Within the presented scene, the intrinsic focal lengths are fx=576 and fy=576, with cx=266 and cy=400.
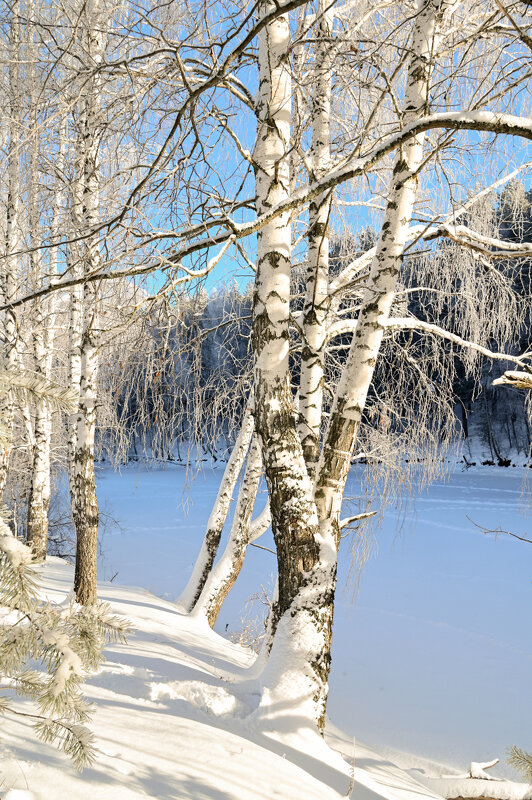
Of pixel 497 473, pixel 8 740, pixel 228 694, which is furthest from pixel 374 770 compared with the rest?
pixel 497 473

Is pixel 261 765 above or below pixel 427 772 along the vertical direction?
above

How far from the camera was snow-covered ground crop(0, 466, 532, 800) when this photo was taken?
2025 mm

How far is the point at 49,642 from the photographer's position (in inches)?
47.7

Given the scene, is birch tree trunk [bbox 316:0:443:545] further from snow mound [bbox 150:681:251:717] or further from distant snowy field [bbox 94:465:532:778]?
distant snowy field [bbox 94:465:532:778]

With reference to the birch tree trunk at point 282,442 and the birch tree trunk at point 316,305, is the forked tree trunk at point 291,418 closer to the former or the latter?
the birch tree trunk at point 282,442

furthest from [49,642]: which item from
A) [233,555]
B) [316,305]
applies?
[233,555]

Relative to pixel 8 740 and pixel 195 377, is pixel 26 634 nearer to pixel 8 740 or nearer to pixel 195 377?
pixel 8 740

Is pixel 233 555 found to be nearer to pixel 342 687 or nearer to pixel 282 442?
pixel 342 687

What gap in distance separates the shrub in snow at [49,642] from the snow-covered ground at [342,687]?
423 mm

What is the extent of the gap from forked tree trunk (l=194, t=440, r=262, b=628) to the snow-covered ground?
28 cm

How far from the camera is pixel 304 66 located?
3.92 metres

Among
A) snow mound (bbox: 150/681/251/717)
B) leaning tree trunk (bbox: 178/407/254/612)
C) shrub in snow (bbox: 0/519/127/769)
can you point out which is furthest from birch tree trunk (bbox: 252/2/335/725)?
leaning tree trunk (bbox: 178/407/254/612)

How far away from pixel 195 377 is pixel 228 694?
2.53m

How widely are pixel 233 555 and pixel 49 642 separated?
4.91 meters
